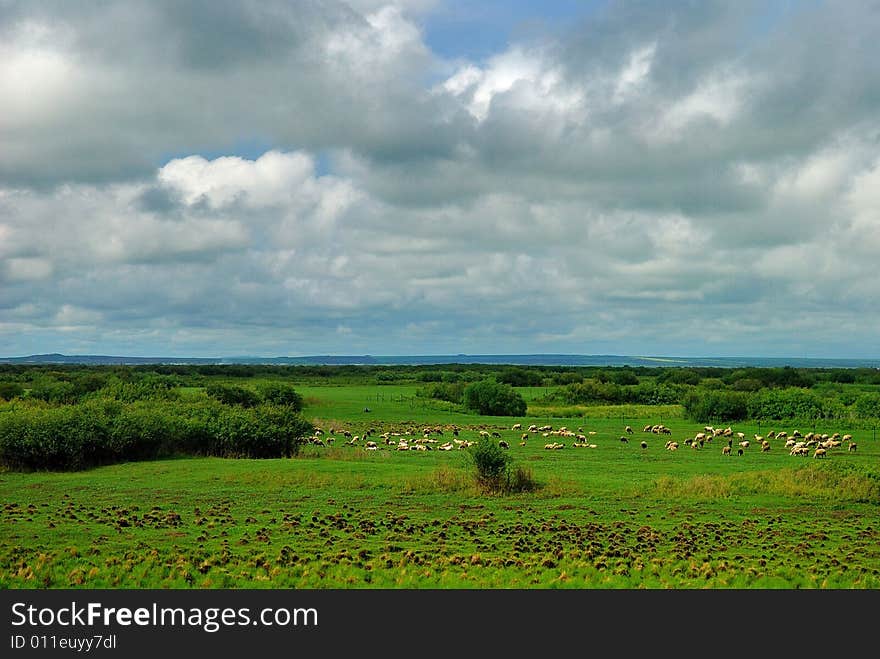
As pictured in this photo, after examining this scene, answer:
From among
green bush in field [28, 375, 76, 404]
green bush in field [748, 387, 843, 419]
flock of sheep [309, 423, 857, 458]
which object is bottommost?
flock of sheep [309, 423, 857, 458]

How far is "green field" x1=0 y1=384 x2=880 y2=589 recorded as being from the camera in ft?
56.9

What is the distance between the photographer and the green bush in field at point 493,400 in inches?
4094

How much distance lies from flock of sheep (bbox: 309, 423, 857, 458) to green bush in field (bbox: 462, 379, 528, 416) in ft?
84.9

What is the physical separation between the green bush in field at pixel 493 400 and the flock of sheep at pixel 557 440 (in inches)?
1019

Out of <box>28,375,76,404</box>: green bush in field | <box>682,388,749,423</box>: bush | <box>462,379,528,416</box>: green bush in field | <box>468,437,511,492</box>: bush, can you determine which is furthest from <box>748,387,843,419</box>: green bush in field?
<box>28,375,76,404</box>: green bush in field

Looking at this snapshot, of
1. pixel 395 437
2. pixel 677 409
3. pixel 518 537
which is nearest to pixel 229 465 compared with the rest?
pixel 518 537

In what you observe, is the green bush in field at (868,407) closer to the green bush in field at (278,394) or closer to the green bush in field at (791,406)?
the green bush in field at (791,406)

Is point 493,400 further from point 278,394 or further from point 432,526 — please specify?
point 432,526

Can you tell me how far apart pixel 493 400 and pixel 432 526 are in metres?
79.9

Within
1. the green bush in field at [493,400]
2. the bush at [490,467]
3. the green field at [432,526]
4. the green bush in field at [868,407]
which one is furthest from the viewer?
the green bush in field at [493,400]

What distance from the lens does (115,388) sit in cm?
6825

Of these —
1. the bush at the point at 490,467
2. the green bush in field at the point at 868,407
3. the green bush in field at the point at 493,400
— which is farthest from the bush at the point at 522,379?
the bush at the point at 490,467

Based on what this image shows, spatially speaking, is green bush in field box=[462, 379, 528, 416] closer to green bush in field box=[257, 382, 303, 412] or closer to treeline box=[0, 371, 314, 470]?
green bush in field box=[257, 382, 303, 412]
